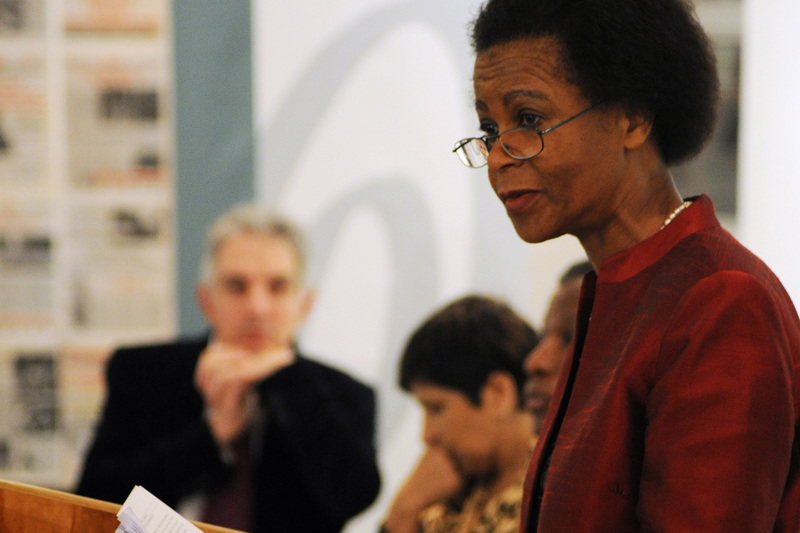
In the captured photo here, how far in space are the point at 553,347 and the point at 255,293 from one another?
1.11 metres

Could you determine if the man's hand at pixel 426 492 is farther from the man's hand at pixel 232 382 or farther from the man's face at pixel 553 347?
the man's hand at pixel 232 382

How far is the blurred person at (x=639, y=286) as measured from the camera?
0.86 metres

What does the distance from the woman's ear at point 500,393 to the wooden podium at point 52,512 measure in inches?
47.6

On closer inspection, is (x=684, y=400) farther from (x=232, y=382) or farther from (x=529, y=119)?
(x=232, y=382)

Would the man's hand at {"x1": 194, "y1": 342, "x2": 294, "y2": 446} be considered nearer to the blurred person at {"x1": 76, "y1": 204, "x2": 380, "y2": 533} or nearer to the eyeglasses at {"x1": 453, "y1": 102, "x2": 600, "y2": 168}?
the blurred person at {"x1": 76, "y1": 204, "x2": 380, "y2": 533}

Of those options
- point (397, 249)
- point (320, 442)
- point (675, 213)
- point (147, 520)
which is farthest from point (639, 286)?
point (397, 249)

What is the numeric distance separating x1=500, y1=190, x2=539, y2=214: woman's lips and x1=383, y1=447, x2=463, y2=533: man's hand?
1.37 meters

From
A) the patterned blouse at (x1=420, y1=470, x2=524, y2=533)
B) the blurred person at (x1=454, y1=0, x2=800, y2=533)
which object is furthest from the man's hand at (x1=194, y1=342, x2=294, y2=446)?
the blurred person at (x1=454, y1=0, x2=800, y2=533)

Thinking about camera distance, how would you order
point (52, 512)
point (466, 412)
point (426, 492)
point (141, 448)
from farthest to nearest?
1. point (141, 448)
2. point (426, 492)
3. point (466, 412)
4. point (52, 512)

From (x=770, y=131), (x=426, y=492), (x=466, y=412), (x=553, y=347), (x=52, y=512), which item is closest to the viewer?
(x=52, y=512)

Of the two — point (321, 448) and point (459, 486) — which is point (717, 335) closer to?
point (459, 486)

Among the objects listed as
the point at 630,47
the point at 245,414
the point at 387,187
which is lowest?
the point at 245,414

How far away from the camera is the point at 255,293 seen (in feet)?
9.09

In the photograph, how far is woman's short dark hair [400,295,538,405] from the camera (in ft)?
7.54
